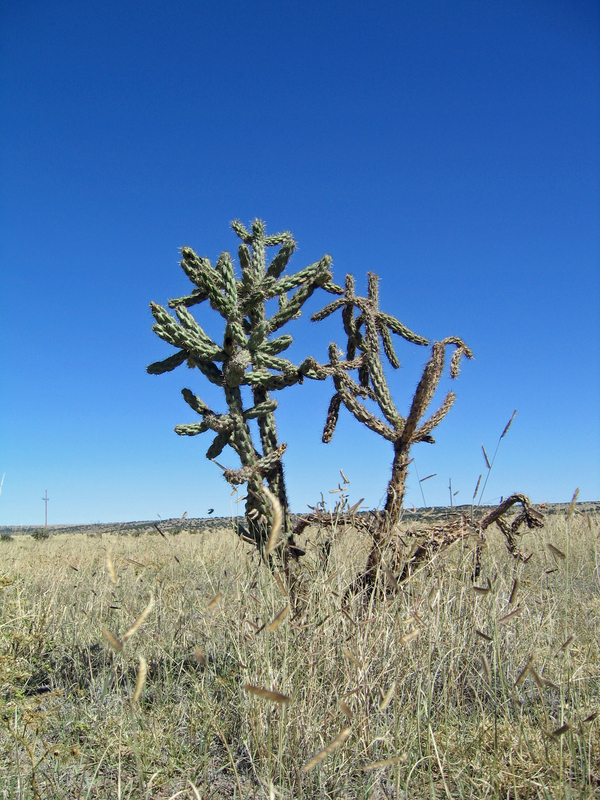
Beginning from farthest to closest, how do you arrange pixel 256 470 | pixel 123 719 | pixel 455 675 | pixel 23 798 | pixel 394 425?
pixel 394 425, pixel 256 470, pixel 455 675, pixel 123 719, pixel 23 798

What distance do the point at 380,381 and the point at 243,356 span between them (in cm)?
117

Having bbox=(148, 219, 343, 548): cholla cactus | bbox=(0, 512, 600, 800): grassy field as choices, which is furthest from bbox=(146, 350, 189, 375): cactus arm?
bbox=(0, 512, 600, 800): grassy field

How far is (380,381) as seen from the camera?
4.17m

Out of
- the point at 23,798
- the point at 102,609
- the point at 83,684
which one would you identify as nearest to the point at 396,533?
the point at 23,798

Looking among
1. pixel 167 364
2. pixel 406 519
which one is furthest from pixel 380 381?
pixel 406 519

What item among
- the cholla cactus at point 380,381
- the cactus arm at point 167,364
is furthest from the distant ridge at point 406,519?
the cactus arm at point 167,364

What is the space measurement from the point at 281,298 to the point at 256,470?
1740 millimetres

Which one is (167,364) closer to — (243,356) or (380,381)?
(243,356)

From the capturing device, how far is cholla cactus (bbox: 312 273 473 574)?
12.6ft

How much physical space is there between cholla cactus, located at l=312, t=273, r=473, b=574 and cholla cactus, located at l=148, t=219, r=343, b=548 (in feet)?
0.91

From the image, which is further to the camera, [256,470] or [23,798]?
[256,470]

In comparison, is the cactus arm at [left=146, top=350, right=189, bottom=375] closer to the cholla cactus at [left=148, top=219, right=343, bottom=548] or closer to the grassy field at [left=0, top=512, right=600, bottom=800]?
the cholla cactus at [left=148, top=219, right=343, bottom=548]

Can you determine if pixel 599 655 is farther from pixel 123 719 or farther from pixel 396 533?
pixel 123 719

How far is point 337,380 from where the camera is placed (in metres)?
4.05
